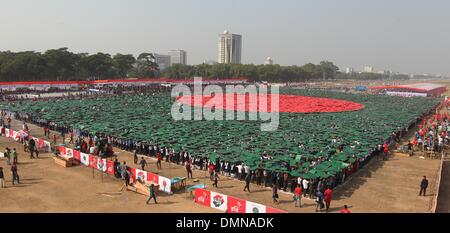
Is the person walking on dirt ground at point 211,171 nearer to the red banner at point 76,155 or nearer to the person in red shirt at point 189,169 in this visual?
the person in red shirt at point 189,169

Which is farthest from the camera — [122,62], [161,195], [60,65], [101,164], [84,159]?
[122,62]

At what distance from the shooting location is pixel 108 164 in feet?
73.8

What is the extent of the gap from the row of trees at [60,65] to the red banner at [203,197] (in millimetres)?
91906

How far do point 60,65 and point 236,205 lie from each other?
101 metres

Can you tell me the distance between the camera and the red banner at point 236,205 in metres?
16.1

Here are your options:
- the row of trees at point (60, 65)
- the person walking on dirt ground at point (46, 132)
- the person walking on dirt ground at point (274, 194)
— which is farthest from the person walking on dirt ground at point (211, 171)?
the row of trees at point (60, 65)

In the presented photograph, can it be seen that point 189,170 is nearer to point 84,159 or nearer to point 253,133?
point 84,159

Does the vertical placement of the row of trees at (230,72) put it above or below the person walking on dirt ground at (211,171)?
above

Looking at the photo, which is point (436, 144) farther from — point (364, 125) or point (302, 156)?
point (302, 156)

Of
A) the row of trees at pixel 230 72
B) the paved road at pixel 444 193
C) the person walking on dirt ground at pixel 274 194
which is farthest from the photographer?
the row of trees at pixel 230 72

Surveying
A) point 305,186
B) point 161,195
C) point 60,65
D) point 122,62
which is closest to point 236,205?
point 161,195

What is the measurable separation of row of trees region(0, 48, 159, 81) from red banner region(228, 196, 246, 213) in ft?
309

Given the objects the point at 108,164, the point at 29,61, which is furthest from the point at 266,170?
the point at 29,61

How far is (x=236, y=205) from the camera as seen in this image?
1636 cm
